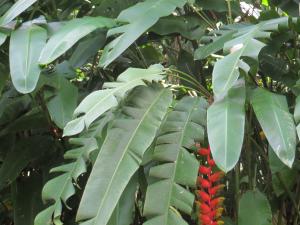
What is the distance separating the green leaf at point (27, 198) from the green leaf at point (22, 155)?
0.05m

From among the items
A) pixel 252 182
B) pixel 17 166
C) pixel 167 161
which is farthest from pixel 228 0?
pixel 17 166

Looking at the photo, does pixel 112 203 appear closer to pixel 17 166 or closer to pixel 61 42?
pixel 61 42

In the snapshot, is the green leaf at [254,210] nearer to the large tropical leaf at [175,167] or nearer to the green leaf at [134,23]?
the large tropical leaf at [175,167]

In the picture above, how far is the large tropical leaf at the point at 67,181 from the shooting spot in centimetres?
82

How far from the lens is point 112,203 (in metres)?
0.72

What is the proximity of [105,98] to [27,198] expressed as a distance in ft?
1.93

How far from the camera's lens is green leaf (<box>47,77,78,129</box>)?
0.98 meters

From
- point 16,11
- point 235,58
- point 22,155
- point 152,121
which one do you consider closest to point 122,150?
point 152,121

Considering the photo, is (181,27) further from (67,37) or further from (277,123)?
(277,123)

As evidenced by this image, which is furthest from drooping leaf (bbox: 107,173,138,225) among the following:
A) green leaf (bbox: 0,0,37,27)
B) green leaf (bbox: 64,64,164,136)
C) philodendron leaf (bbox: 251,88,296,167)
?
green leaf (bbox: 0,0,37,27)

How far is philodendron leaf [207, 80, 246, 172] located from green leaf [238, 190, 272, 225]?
258 millimetres

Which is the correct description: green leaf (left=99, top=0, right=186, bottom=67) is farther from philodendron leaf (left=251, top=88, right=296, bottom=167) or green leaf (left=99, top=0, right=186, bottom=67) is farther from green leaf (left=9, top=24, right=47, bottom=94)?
philodendron leaf (left=251, top=88, right=296, bottom=167)

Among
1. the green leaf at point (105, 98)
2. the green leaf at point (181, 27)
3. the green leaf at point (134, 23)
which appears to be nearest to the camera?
the green leaf at point (105, 98)

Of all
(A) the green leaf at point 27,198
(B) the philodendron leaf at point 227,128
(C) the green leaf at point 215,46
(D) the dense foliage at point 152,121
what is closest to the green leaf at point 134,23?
(D) the dense foliage at point 152,121
